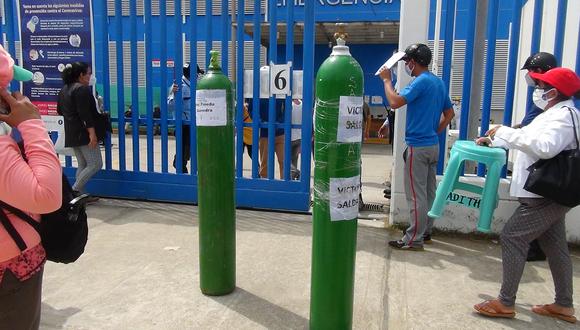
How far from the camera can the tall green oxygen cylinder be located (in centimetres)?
339

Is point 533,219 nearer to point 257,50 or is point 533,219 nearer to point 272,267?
point 272,267

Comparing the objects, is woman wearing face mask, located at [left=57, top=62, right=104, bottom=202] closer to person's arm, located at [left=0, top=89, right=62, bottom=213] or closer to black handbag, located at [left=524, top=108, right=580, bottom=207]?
person's arm, located at [left=0, top=89, right=62, bottom=213]

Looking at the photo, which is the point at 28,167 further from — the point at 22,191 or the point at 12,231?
the point at 12,231

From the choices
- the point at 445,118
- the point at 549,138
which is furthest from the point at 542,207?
the point at 445,118

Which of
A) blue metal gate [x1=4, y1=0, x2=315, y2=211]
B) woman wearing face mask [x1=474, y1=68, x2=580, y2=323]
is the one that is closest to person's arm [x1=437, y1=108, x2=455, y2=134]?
woman wearing face mask [x1=474, y1=68, x2=580, y2=323]

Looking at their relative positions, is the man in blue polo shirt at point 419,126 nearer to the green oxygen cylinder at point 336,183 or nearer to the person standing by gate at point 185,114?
the green oxygen cylinder at point 336,183

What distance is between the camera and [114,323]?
125 inches

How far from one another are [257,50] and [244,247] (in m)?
2.35

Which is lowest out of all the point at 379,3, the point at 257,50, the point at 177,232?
the point at 177,232

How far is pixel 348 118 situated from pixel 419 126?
1922mm

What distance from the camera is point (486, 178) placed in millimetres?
3867

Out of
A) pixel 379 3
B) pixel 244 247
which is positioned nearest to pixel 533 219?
pixel 244 247

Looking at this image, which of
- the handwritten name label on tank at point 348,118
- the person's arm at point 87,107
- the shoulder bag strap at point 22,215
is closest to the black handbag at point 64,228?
the shoulder bag strap at point 22,215

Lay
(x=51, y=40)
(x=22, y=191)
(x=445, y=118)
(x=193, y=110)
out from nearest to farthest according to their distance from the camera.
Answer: (x=22, y=191) < (x=445, y=118) < (x=193, y=110) < (x=51, y=40)
